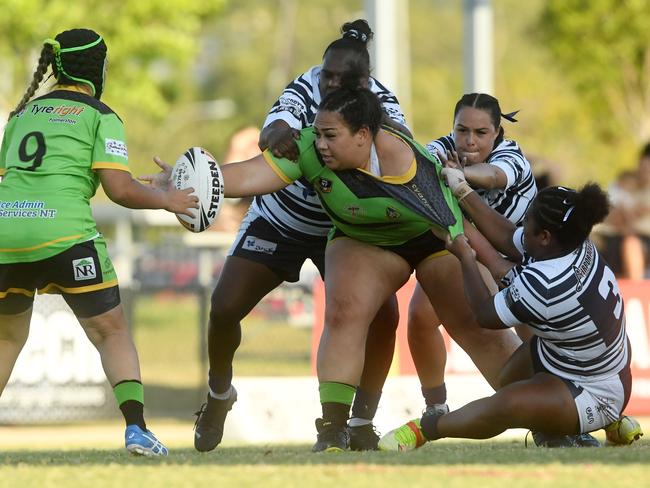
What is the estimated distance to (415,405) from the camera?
12.5 metres

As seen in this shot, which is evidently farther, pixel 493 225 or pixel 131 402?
pixel 493 225

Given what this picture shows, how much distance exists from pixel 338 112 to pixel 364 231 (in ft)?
2.25

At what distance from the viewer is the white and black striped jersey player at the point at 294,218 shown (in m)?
7.31

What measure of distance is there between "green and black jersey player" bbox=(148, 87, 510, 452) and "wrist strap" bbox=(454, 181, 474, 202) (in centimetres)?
4

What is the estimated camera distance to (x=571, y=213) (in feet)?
22.3

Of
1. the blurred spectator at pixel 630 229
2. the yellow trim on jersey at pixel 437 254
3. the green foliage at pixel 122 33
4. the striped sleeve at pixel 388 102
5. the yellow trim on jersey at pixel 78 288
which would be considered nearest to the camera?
the yellow trim on jersey at pixel 78 288

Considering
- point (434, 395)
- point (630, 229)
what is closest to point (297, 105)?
point (434, 395)

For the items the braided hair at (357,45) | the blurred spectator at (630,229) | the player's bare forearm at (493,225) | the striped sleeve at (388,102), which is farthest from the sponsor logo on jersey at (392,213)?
the blurred spectator at (630,229)

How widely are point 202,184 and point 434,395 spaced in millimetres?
2165

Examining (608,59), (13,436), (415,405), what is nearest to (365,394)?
(415,405)

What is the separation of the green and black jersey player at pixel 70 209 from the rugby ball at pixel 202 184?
0.06m

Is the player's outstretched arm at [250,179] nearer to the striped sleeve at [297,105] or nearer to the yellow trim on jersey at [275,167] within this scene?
the yellow trim on jersey at [275,167]

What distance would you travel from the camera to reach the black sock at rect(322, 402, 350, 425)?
22.5ft

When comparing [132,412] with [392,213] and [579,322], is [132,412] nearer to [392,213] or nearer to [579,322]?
[392,213]
